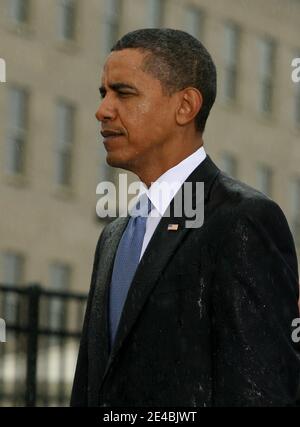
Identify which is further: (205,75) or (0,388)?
(0,388)

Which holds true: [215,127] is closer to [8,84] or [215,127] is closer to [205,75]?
[8,84]

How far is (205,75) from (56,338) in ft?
26.4

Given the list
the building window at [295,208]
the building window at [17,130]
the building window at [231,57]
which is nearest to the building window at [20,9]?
the building window at [17,130]

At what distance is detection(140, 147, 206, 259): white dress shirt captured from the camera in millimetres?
4914

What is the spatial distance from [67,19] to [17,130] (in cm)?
331

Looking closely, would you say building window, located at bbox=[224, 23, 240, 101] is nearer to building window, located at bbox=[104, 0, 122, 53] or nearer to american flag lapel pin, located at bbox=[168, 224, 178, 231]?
building window, located at bbox=[104, 0, 122, 53]

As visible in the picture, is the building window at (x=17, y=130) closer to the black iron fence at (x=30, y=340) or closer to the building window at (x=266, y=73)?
the building window at (x=266, y=73)

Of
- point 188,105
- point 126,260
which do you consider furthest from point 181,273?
point 188,105

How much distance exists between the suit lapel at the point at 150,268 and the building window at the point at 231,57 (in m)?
40.0

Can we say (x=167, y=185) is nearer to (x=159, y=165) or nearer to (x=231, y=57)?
(x=159, y=165)

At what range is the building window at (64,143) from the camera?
1571 inches

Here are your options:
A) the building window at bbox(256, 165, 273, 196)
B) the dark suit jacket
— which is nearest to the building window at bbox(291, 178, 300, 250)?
the building window at bbox(256, 165, 273, 196)
